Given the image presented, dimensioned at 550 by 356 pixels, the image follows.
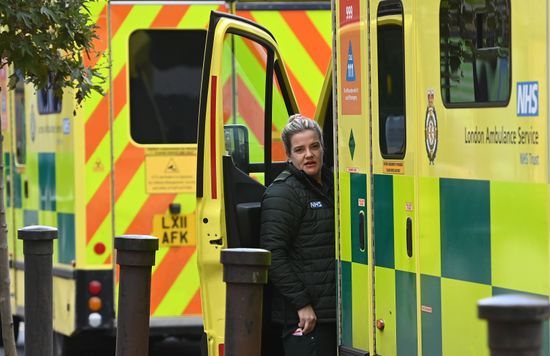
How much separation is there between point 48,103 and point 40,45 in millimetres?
2804

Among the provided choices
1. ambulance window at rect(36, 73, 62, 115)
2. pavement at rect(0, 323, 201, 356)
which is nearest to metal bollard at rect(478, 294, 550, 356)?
ambulance window at rect(36, 73, 62, 115)

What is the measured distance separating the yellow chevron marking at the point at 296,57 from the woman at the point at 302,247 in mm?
3148

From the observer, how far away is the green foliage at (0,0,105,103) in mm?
7430

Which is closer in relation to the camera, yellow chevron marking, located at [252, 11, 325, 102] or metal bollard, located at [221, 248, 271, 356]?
metal bollard, located at [221, 248, 271, 356]

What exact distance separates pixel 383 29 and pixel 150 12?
3885mm

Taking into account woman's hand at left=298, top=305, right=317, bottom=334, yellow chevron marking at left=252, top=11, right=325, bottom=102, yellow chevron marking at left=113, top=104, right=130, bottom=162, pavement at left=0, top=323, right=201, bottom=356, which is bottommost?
pavement at left=0, top=323, right=201, bottom=356

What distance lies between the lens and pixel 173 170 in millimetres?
9633

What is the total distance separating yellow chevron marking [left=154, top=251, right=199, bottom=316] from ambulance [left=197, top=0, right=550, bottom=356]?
2660 mm

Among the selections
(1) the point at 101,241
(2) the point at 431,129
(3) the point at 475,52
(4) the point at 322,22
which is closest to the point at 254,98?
(4) the point at 322,22

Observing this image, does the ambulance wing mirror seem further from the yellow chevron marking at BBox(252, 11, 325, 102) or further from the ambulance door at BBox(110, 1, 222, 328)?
the yellow chevron marking at BBox(252, 11, 325, 102)

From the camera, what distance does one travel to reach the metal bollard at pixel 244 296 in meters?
5.79

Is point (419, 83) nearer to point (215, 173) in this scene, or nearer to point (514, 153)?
point (514, 153)

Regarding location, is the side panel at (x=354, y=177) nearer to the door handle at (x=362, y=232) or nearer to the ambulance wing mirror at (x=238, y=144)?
the door handle at (x=362, y=232)

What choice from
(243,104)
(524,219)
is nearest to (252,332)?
(524,219)
